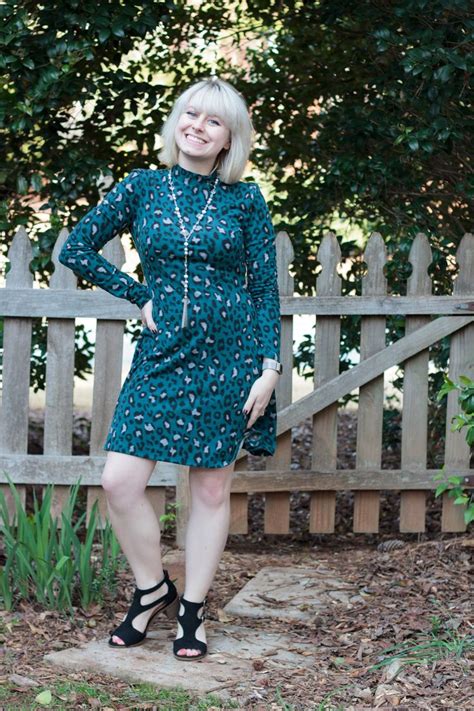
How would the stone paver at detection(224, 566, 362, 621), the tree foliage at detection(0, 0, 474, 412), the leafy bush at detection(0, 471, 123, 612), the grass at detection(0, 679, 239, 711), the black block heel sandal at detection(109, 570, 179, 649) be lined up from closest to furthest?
the grass at detection(0, 679, 239, 711) → the black block heel sandal at detection(109, 570, 179, 649) → the leafy bush at detection(0, 471, 123, 612) → the stone paver at detection(224, 566, 362, 621) → the tree foliage at detection(0, 0, 474, 412)

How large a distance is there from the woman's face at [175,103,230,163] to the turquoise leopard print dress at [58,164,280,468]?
0.10 m

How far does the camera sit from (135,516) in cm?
315

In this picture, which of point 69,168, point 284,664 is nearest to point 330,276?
point 69,168

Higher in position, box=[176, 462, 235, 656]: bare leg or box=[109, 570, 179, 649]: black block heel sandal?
box=[176, 462, 235, 656]: bare leg

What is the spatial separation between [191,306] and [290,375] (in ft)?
5.46

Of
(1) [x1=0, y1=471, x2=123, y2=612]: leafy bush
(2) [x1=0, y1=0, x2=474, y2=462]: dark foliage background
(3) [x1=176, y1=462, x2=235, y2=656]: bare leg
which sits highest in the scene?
(2) [x1=0, y1=0, x2=474, y2=462]: dark foliage background

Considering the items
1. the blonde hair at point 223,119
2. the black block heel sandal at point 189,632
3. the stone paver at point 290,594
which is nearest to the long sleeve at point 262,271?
the blonde hair at point 223,119

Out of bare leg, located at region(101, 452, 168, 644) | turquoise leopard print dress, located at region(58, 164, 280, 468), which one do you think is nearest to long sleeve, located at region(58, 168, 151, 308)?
turquoise leopard print dress, located at region(58, 164, 280, 468)

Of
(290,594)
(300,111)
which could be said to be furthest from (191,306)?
(300,111)

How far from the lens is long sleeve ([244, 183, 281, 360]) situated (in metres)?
3.23

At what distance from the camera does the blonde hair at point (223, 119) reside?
3.10 meters

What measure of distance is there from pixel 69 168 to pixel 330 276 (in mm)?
1409

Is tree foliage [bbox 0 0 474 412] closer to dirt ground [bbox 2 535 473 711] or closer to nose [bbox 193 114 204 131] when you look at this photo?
dirt ground [bbox 2 535 473 711]

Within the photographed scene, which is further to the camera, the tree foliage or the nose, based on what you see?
the tree foliage
